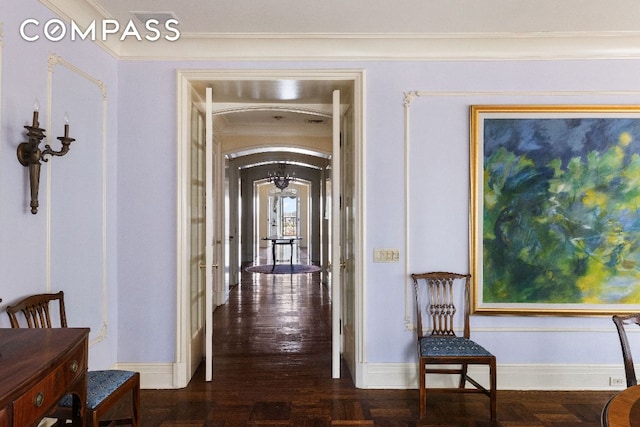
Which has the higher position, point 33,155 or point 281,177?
point 281,177

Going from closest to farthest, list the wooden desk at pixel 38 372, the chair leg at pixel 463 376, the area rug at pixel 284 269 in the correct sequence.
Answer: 1. the wooden desk at pixel 38 372
2. the chair leg at pixel 463 376
3. the area rug at pixel 284 269

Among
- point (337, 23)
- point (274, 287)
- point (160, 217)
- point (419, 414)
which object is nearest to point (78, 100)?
point (160, 217)

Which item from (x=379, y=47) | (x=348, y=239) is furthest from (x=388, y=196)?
(x=379, y=47)

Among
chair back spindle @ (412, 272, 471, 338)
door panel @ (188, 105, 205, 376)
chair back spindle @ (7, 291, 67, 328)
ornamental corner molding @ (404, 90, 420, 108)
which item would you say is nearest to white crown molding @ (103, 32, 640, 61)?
ornamental corner molding @ (404, 90, 420, 108)

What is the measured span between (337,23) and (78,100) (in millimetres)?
1872

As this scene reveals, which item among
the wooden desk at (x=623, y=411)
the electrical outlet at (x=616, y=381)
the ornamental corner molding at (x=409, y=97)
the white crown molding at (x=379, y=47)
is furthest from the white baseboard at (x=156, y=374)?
the electrical outlet at (x=616, y=381)

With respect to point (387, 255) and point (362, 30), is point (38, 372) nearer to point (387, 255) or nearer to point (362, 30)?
point (387, 255)

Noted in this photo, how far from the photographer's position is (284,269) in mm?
10977

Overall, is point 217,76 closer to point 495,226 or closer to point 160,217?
point 160,217

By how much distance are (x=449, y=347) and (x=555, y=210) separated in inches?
56.2

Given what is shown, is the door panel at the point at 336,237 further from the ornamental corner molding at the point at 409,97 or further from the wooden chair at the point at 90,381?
the wooden chair at the point at 90,381

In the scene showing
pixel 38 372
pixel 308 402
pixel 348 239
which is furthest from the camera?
pixel 348 239

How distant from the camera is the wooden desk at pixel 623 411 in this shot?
4.46 ft

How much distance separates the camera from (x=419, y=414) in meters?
3.04
